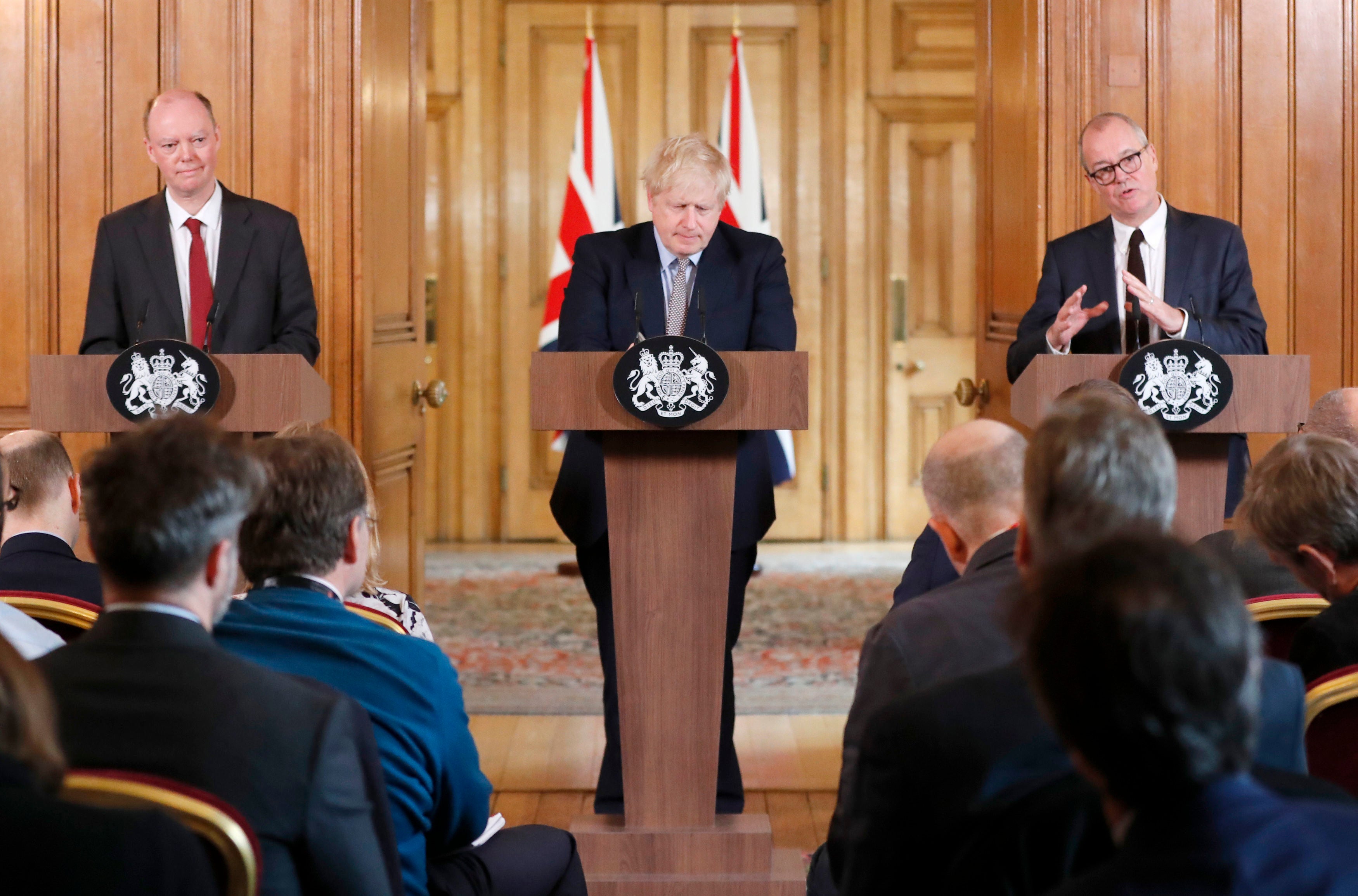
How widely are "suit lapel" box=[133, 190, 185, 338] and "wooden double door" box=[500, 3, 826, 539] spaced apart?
4.73 m

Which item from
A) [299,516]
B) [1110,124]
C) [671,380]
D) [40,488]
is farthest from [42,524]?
[1110,124]

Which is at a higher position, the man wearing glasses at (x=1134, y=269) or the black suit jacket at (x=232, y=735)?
the man wearing glasses at (x=1134, y=269)

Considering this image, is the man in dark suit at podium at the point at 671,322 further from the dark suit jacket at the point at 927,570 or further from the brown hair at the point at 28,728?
the brown hair at the point at 28,728

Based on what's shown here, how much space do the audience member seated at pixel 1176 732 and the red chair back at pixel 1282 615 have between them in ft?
4.00

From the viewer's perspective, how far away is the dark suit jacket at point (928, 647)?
1.78 m

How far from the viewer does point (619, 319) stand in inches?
134

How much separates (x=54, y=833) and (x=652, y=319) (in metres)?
2.37

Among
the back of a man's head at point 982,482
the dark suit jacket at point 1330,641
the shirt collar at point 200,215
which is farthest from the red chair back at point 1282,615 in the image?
the shirt collar at point 200,215

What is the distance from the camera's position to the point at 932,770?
1.44 m

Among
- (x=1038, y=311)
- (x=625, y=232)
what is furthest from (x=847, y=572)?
(x=625, y=232)

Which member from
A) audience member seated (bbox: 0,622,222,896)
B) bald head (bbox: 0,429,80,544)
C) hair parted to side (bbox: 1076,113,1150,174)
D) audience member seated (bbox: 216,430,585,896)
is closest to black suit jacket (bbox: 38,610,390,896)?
audience member seated (bbox: 0,622,222,896)

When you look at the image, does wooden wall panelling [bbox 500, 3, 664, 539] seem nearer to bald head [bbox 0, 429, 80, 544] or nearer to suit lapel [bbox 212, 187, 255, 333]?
suit lapel [bbox 212, 187, 255, 333]

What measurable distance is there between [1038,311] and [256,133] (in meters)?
2.46

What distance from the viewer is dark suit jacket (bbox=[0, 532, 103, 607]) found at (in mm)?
2500
